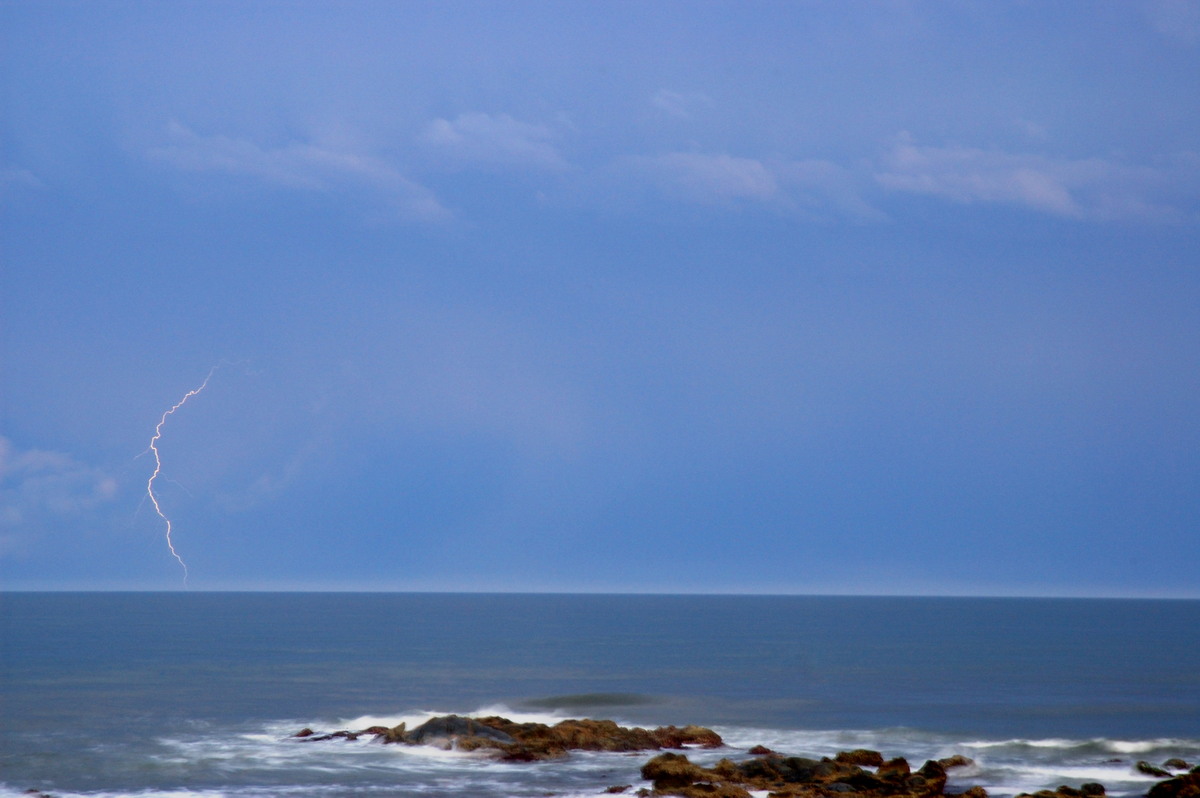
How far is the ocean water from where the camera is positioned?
107 feet

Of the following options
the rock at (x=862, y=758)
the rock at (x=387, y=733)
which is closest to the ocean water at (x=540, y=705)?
the rock at (x=387, y=733)

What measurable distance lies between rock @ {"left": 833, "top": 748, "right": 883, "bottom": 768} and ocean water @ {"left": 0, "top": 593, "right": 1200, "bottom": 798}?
7.12ft

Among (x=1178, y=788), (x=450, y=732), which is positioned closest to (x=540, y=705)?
(x=450, y=732)

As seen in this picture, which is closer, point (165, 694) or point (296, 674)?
point (165, 694)

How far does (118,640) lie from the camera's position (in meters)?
99.7

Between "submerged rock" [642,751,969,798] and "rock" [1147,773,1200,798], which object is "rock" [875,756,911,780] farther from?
"rock" [1147,773,1200,798]

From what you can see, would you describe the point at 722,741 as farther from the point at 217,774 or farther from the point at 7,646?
the point at 7,646

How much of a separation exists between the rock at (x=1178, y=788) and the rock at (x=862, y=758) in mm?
6934

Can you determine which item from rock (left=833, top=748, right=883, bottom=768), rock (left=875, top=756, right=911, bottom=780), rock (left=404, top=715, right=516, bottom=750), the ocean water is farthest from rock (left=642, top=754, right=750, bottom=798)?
rock (left=404, top=715, right=516, bottom=750)

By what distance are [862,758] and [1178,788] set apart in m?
8.02

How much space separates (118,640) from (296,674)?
4288 cm

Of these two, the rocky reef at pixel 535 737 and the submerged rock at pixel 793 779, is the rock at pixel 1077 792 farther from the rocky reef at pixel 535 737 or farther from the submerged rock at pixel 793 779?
the rocky reef at pixel 535 737

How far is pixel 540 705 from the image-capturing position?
5181 cm

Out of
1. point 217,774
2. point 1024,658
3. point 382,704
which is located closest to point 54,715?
point 382,704
